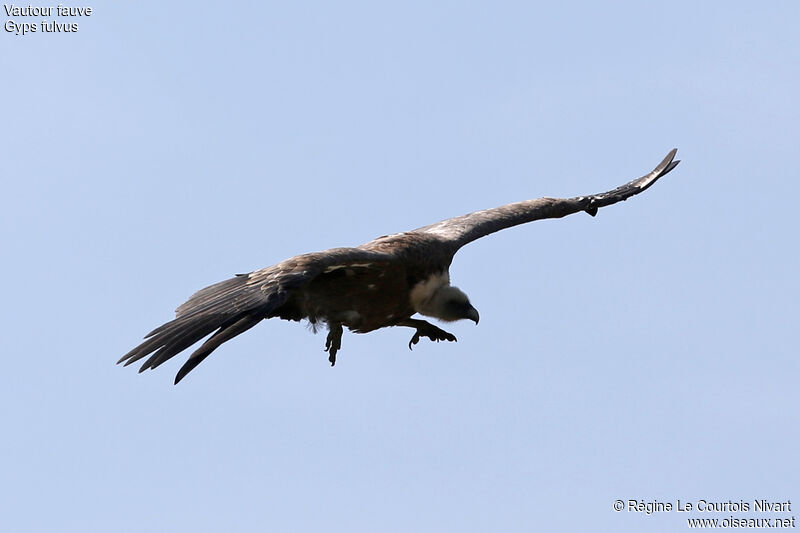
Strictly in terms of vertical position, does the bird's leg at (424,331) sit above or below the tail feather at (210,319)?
below

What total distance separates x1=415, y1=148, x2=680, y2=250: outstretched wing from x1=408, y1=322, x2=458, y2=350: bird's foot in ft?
3.10

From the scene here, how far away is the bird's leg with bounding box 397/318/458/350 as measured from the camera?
17.5m

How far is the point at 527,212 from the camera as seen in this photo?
19203 millimetres

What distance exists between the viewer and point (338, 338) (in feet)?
53.1

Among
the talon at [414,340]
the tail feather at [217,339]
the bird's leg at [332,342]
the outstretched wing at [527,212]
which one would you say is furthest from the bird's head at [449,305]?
the tail feather at [217,339]

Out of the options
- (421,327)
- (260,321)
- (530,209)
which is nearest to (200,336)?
(260,321)

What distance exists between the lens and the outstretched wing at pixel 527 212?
18.2 m

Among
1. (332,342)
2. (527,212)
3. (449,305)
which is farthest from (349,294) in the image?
(527,212)

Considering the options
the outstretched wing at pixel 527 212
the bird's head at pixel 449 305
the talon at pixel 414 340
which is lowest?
the talon at pixel 414 340

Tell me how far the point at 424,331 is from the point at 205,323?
3747mm

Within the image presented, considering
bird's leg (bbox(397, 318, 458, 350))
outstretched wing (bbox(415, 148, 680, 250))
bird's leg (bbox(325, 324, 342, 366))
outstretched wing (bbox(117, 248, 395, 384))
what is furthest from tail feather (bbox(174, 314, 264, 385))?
outstretched wing (bbox(415, 148, 680, 250))

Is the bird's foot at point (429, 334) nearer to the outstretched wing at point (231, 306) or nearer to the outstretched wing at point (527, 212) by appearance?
the outstretched wing at point (527, 212)

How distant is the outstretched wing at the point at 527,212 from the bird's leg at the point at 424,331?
3.07 ft

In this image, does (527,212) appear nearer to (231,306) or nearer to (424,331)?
(424,331)
